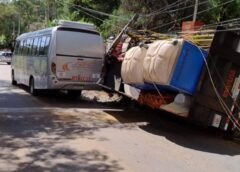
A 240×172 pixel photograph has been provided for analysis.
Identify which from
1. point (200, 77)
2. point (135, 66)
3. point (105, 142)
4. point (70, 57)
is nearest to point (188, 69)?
point (200, 77)

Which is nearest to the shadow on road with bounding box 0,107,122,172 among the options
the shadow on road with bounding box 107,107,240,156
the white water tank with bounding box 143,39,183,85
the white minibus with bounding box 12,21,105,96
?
the shadow on road with bounding box 107,107,240,156

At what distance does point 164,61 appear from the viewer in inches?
357

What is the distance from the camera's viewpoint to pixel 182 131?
1054 centimetres

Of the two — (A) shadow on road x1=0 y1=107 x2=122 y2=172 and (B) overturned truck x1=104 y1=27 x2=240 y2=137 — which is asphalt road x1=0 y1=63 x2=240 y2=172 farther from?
(B) overturned truck x1=104 y1=27 x2=240 y2=137

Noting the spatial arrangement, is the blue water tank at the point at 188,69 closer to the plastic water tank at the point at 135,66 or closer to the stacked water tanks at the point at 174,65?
the stacked water tanks at the point at 174,65

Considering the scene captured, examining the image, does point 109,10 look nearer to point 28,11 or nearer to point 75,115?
point 75,115

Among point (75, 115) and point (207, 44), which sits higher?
point (207, 44)

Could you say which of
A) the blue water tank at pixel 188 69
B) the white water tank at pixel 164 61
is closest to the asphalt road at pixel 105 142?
the blue water tank at pixel 188 69

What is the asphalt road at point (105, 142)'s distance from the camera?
7203mm

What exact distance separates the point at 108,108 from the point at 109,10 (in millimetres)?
21282

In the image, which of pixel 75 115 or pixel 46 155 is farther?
pixel 75 115

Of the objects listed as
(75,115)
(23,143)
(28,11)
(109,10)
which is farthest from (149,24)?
(28,11)

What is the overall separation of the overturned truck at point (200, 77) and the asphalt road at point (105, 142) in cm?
58

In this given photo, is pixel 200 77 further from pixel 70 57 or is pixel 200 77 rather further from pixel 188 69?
pixel 70 57
